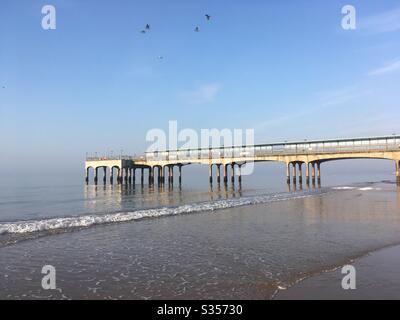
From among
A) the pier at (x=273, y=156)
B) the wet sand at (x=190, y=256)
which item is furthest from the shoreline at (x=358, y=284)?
the pier at (x=273, y=156)

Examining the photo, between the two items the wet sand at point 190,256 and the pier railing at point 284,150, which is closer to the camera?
the wet sand at point 190,256

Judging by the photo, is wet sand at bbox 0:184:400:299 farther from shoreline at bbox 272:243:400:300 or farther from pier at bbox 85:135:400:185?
pier at bbox 85:135:400:185

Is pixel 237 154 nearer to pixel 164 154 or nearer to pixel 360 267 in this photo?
pixel 164 154

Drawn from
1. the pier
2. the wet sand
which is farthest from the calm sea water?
the pier

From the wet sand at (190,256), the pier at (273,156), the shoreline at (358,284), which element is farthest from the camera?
the pier at (273,156)

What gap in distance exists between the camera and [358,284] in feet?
25.1

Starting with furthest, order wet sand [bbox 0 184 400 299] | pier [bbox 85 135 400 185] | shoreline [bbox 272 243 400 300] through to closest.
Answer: pier [bbox 85 135 400 185] < wet sand [bbox 0 184 400 299] < shoreline [bbox 272 243 400 300]

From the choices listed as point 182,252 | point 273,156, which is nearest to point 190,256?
point 182,252

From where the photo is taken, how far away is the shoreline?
6969mm

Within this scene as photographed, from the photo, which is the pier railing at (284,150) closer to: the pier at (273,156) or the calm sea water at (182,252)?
the pier at (273,156)

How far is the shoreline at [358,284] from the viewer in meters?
6.97
